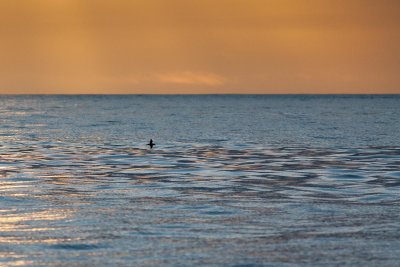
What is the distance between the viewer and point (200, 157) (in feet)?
118

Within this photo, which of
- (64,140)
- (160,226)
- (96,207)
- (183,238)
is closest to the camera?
(183,238)

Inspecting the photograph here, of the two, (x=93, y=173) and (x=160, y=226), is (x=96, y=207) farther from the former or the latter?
(x=93, y=173)

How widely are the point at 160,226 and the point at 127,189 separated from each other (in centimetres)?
633

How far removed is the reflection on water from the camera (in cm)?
1510

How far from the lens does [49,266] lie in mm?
14203

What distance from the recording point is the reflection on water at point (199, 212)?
1510cm

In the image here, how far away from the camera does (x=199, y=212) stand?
1939 cm

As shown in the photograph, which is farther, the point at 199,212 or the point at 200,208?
the point at 200,208

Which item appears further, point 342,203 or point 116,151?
point 116,151

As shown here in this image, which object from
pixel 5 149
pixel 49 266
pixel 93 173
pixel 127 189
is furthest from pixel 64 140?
pixel 49 266

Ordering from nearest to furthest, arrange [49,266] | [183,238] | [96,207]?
[49,266]
[183,238]
[96,207]

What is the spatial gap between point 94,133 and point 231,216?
38104mm

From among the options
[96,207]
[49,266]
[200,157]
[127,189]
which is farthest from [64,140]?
[49,266]

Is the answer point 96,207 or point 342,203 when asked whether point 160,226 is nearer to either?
point 96,207
